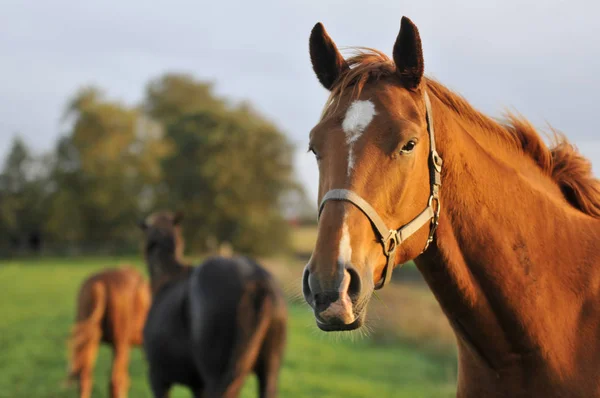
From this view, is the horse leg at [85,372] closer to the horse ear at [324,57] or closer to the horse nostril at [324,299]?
the horse ear at [324,57]

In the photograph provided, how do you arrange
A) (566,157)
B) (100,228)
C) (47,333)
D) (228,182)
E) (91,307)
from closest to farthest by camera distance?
1. (566,157)
2. (91,307)
3. (47,333)
4. (228,182)
5. (100,228)

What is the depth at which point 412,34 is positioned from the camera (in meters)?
2.37

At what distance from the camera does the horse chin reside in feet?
6.73

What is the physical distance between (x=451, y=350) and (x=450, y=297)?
11904 mm

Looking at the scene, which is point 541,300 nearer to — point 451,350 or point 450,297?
point 450,297

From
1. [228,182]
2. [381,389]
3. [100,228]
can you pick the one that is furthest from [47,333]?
[100,228]

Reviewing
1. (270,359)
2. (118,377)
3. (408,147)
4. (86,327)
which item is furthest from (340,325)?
(86,327)

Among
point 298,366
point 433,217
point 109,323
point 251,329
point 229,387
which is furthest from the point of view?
point 298,366

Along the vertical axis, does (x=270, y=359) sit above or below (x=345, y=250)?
below

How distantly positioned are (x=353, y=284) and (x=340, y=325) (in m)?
0.15

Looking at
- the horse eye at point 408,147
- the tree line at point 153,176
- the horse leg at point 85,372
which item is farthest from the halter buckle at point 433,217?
the tree line at point 153,176

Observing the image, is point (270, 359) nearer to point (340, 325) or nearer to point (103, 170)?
point (340, 325)

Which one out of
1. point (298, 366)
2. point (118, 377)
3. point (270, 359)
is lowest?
point (298, 366)

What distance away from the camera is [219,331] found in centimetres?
621
